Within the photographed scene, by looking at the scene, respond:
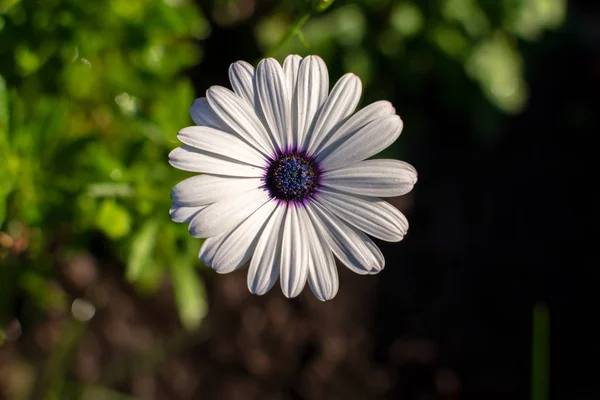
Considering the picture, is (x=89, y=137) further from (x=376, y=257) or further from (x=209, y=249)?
(x=376, y=257)

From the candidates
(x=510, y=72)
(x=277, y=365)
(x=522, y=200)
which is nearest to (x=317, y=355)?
(x=277, y=365)

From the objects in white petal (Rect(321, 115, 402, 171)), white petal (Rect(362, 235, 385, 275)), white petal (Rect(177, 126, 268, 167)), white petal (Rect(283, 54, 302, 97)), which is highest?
white petal (Rect(283, 54, 302, 97))

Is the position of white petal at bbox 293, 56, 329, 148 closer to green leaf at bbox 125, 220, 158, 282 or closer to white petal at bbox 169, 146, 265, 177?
white petal at bbox 169, 146, 265, 177

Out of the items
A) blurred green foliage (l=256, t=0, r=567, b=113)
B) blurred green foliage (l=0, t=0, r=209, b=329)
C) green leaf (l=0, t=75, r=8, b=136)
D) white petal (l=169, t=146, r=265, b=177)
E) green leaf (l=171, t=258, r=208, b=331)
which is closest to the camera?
white petal (l=169, t=146, r=265, b=177)

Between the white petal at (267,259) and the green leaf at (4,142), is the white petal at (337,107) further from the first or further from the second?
the green leaf at (4,142)

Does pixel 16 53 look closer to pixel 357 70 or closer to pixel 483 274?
pixel 357 70

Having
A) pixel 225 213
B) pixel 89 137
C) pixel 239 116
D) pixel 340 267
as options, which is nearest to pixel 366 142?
pixel 239 116

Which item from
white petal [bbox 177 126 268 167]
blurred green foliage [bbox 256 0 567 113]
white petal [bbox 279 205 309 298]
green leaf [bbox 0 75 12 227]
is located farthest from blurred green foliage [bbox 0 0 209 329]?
blurred green foliage [bbox 256 0 567 113]

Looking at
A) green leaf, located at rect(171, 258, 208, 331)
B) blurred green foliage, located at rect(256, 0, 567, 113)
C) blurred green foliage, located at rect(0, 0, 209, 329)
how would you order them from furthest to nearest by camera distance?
blurred green foliage, located at rect(256, 0, 567, 113) < green leaf, located at rect(171, 258, 208, 331) < blurred green foliage, located at rect(0, 0, 209, 329)
